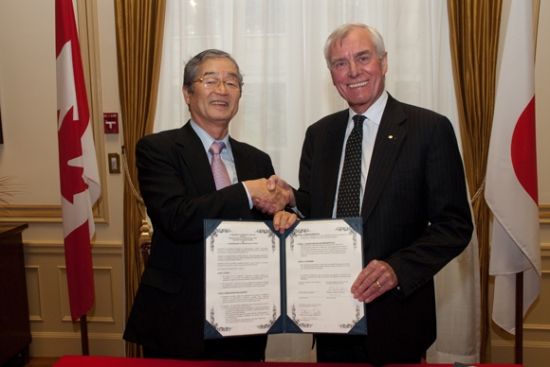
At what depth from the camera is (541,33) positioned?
3072 mm

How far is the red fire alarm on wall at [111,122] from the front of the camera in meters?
3.34

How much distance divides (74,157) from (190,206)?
133cm

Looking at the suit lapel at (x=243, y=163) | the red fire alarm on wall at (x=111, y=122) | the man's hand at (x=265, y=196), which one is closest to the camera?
the man's hand at (x=265, y=196)

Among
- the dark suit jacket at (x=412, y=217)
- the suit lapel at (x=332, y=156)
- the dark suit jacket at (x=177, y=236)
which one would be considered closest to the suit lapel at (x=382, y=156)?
the dark suit jacket at (x=412, y=217)

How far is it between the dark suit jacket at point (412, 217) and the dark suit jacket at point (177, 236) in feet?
1.57

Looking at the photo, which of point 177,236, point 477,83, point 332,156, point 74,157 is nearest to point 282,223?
point 177,236

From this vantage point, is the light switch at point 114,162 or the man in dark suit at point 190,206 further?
the light switch at point 114,162

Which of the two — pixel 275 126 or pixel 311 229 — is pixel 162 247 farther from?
pixel 275 126

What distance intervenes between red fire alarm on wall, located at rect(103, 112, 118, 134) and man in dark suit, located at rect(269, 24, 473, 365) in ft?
6.41

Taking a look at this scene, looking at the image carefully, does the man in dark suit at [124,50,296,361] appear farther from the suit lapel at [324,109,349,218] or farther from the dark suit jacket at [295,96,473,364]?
the dark suit jacket at [295,96,473,364]

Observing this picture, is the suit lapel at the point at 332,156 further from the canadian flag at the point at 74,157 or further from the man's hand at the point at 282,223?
the canadian flag at the point at 74,157

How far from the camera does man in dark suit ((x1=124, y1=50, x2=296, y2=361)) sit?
66.0 inches

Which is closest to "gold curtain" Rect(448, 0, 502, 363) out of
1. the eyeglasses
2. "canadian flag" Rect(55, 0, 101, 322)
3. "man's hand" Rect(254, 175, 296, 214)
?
"man's hand" Rect(254, 175, 296, 214)

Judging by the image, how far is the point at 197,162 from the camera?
1826 mm
